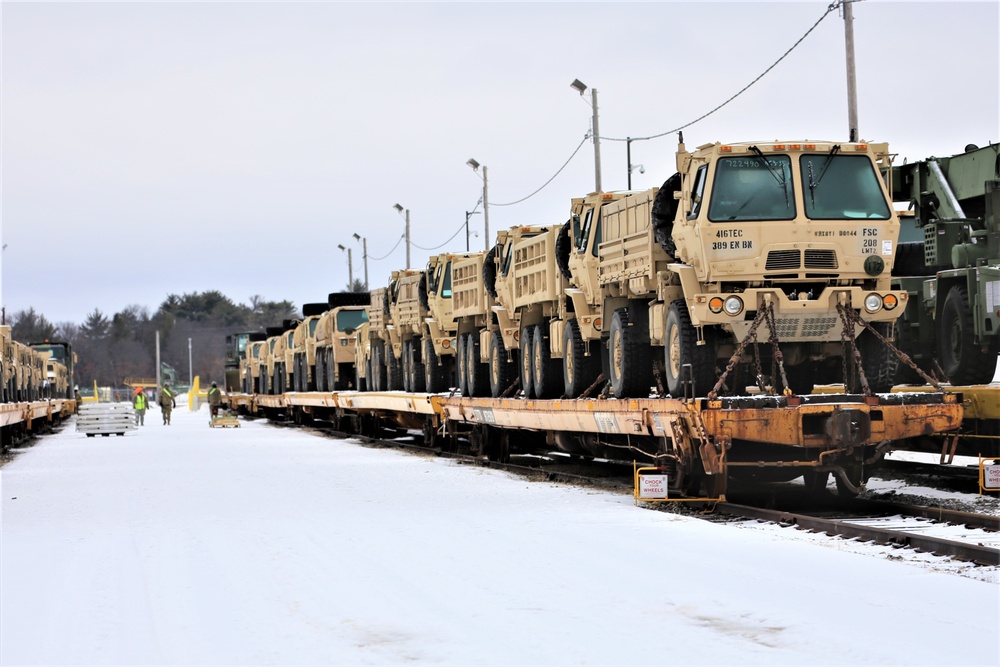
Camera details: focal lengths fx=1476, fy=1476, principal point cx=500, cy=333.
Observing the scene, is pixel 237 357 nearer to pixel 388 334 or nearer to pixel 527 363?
pixel 388 334

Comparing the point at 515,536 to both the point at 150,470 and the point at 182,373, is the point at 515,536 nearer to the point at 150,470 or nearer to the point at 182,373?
the point at 150,470

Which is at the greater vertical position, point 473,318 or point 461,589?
point 473,318

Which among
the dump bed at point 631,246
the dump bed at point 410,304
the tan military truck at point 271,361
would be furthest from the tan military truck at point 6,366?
the dump bed at point 631,246

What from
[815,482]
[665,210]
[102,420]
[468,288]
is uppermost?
[665,210]

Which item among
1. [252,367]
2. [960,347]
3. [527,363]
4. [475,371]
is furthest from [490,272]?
[252,367]

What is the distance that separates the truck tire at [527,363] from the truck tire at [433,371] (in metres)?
6.61

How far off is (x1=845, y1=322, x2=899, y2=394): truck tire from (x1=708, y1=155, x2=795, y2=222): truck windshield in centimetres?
163

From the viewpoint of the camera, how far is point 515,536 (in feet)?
38.5

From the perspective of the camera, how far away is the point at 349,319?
1476 inches

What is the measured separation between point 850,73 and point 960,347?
10200mm

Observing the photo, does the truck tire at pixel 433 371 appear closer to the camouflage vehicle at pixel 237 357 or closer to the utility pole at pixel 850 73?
the utility pole at pixel 850 73

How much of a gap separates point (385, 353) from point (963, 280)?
1743 centimetres

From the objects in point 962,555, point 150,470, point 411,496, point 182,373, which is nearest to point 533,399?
point 411,496

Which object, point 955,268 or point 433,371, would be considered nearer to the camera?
point 955,268
